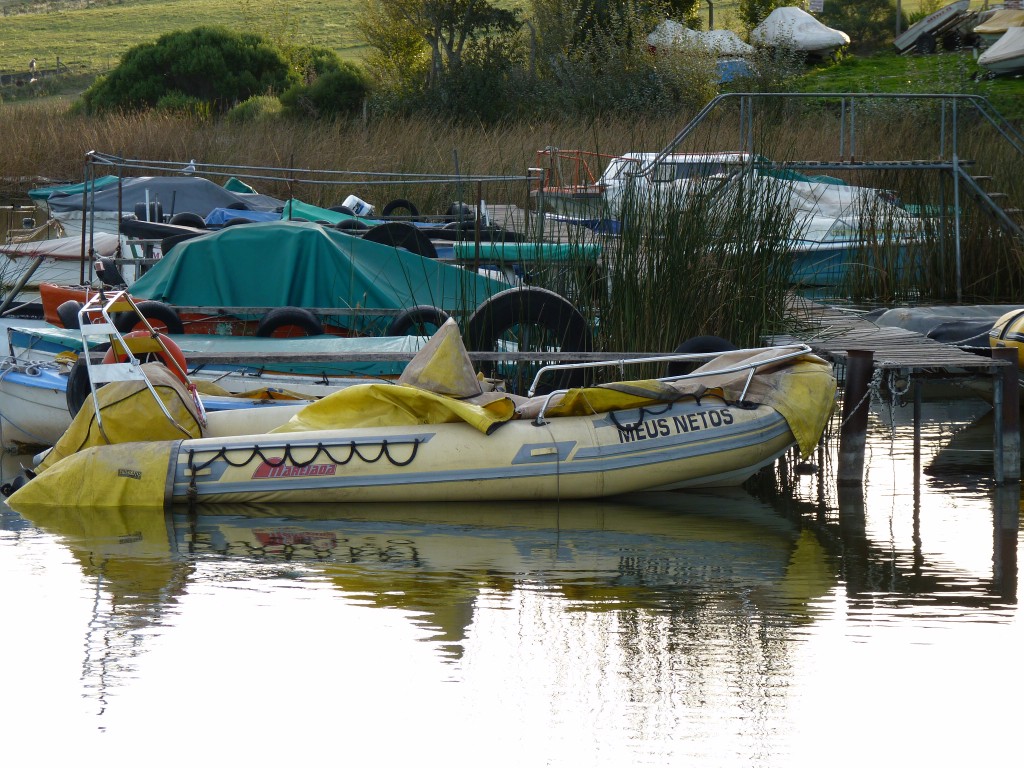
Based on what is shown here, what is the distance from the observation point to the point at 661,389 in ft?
25.1

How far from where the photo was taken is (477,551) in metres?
6.85

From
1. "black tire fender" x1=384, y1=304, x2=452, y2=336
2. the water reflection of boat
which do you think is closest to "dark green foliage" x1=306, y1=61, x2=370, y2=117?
"black tire fender" x1=384, y1=304, x2=452, y2=336

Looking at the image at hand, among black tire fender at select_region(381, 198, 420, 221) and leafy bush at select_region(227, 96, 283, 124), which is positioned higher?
leafy bush at select_region(227, 96, 283, 124)

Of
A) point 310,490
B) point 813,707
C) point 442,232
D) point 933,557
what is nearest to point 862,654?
point 813,707

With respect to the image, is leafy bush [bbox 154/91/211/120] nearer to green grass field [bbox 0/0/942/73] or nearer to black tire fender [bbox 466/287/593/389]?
black tire fender [bbox 466/287/593/389]

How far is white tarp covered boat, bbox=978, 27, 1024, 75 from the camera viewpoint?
29469 mm

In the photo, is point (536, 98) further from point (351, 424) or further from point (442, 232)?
point (351, 424)

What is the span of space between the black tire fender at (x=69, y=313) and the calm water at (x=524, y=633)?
269cm

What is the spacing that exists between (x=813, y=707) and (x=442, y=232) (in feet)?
34.8

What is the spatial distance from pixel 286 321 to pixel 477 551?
12.5 feet

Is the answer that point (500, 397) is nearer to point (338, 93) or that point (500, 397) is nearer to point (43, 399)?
point (43, 399)

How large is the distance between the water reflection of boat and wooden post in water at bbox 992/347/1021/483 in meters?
1.46

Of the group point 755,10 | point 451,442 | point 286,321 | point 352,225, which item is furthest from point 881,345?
point 755,10

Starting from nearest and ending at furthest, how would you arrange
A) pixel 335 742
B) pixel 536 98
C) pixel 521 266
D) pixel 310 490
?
1. pixel 335 742
2. pixel 310 490
3. pixel 521 266
4. pixel 536 98
